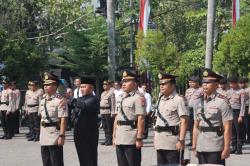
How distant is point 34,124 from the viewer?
60.7 ft

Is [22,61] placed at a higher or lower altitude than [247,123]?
higher

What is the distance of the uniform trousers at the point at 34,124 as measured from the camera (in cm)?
1819

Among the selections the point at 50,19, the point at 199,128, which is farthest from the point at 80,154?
the point at 50,19

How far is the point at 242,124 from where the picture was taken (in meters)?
15.7

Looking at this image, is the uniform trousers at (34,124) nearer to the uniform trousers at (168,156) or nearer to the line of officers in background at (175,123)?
the line of officers in background at (175,123)

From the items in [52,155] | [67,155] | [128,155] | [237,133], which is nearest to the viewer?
Result: [128,155]

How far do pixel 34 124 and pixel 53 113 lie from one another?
8.45 m

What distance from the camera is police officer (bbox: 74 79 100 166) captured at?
10.3 metres

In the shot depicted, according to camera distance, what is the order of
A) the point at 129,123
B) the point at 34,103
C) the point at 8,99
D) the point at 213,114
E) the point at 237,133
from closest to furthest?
the point at 213,114, the point at 129,123, the point at 237,133, the point at 34,103, the point at 8,99

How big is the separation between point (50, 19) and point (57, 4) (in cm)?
92

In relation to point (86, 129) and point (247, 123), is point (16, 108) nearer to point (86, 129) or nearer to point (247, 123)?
point (247, 123)

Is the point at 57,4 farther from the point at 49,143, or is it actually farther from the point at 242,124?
the point at 49,143

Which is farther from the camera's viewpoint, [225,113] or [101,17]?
[101,17]

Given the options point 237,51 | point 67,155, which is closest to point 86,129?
point 67,155
